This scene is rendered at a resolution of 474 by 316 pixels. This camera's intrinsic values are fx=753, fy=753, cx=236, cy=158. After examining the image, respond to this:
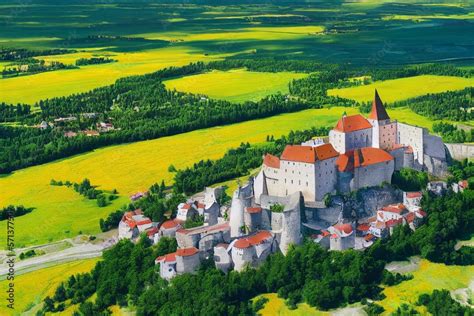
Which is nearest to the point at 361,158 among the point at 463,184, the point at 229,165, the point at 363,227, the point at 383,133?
the point at 383,133

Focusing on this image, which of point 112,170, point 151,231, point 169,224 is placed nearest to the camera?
point 169,224

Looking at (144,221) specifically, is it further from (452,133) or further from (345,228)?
(452,133)

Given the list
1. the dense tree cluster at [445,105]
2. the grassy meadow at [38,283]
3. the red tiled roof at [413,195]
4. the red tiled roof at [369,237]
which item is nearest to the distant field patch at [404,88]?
the dense tree cluster at [445,105]

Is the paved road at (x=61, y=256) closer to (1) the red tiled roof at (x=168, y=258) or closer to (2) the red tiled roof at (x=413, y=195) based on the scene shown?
(1) the red tiled roof at (x=168, y=258)

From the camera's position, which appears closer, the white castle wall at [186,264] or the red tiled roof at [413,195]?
the white castle wall at [186,264]

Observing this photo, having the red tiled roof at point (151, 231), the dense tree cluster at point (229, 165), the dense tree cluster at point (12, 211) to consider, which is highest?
the red tiled roof at point (151, 231)

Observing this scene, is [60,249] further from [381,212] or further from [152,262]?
[381,212]
